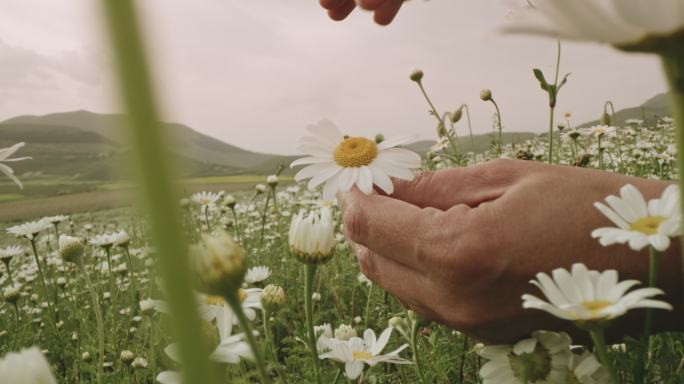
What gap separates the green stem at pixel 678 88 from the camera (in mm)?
219

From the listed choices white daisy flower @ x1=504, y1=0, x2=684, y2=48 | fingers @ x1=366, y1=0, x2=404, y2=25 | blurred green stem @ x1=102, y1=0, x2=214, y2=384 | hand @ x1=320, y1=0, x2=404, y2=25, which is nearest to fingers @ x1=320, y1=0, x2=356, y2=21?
hand @ x1=320, y1=0, x2=404, y2=25

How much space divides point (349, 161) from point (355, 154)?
0.06ft

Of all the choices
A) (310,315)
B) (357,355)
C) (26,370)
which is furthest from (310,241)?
(26,370)

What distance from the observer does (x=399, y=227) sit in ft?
3.15

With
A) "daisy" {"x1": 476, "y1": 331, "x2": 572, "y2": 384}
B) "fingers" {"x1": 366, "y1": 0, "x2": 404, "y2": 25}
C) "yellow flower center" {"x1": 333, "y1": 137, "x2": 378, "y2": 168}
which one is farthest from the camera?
"fingers" {"x1": 366, "y1": 0, "x2": 404, "y2": 25}

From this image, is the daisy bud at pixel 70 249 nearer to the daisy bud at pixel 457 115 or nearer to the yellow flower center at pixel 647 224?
the daisy bud at pixel 457 115

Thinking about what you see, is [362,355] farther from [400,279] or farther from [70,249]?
[70,249]

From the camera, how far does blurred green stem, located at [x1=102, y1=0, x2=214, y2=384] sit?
0.05 m

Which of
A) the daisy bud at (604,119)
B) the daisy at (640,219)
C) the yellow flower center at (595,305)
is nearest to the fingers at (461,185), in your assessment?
the daisy at (640,219)

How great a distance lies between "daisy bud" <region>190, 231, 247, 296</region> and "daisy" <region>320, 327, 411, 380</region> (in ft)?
1.35

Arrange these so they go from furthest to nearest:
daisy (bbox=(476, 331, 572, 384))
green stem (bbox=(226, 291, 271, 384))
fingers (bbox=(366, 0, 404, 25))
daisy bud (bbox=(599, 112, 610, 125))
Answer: daisy bud (bbox=(599, 112, 610, 125)), fingers (bbox=(366, 0, 404, 25)), daisy (bbox=(476, 331, 572, 384)), green stem (bbox=(226, 291, 271, 384))

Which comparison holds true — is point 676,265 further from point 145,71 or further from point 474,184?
point 145,71

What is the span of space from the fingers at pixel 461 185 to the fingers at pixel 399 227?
113mm

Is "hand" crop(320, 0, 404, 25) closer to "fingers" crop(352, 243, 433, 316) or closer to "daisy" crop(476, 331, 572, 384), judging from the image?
"fingers" crop(352, 243, 433, 316)
